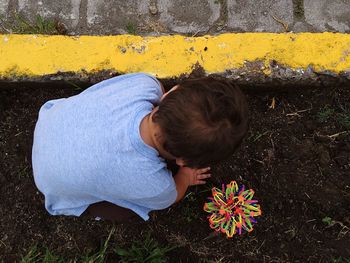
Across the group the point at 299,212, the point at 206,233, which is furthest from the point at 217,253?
the point at 299,212

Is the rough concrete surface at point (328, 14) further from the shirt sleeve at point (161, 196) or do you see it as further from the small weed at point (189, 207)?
the shirt sleeve at point (161, 196)

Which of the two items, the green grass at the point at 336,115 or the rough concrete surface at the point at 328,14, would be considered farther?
the rough concrete surface at the point at 328,14

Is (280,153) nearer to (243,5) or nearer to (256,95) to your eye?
(256,95)

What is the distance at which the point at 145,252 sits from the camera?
200 centimetres


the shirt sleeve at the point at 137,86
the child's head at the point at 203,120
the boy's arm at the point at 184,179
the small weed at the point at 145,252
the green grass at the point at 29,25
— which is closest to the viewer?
the child's head at the point at 203,120

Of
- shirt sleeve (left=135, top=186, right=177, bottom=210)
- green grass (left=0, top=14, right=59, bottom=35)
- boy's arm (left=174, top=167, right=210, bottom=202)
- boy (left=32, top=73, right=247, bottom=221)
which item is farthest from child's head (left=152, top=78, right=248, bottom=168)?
green grass (left=0, top=14, right=59, bottom=35)

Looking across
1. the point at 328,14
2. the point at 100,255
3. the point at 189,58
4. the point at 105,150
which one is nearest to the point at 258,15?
the point at 328,14

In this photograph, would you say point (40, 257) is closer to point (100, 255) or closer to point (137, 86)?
point (100, 255)

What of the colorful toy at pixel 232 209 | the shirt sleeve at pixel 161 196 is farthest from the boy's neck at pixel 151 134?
the colorful toy at pixel 232 209

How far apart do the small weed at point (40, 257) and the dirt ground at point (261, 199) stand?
3 cm

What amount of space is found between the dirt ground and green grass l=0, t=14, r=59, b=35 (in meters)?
0.33

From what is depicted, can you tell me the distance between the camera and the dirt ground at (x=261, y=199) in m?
1.99

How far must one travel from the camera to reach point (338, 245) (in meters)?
1.97

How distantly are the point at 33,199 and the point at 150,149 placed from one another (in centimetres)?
84
